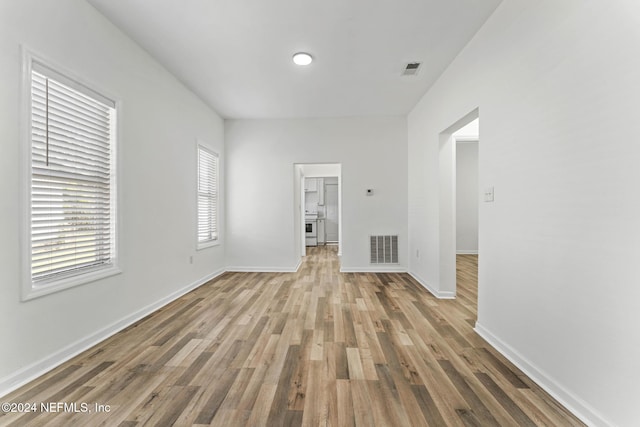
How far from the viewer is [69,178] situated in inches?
80.9

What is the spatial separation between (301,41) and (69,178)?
2.29 m

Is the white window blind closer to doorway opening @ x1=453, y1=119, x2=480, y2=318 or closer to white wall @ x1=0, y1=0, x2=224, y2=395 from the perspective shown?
white wall @ x1=0, y1=0, x2=224, y2=395

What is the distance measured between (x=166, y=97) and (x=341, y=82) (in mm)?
2128

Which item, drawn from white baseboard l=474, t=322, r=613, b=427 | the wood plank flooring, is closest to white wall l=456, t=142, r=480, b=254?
the wood plank flooring

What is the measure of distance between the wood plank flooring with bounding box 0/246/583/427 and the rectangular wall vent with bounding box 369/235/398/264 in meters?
1.81

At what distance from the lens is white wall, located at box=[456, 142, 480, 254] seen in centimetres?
705

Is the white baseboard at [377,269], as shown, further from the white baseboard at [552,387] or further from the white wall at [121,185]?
the white baseboard at [552,387]

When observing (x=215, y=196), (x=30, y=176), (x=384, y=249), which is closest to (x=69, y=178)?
(x=30, y=176)

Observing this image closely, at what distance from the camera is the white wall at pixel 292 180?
16.0 feet

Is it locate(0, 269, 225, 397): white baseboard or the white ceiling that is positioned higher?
the white ceiling

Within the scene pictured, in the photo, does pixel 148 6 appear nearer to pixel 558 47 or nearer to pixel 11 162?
pixel 11 162

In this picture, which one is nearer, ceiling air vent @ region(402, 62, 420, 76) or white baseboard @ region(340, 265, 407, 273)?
ceiling air vent @ region(402, 62, 420, 76)

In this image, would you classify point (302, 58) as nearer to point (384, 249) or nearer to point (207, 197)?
point (207, 197)

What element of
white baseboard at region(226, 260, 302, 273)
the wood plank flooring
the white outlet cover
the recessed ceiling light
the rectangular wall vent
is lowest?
the wood plank flooring
